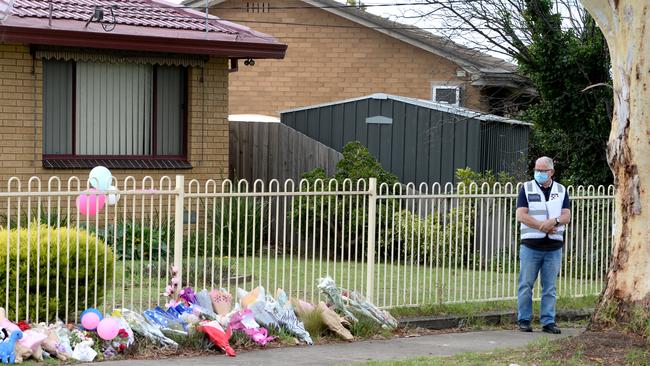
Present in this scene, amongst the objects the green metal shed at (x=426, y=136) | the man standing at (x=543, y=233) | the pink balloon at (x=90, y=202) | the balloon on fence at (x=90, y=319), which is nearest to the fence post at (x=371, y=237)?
the man standing at (x=543, y=233)

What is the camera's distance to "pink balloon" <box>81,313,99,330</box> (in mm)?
8852

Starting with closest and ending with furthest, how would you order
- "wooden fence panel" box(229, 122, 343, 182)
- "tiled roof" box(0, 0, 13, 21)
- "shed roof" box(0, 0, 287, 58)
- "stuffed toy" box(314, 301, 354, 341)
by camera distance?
"stuffed toy" box(314, 301, 354, 341), "tiled roof" box(0, 0, 13, 21), "shed roof" box(0, 0, 287, 58), "wooden fence panel" box(229, 122, 343, 182)

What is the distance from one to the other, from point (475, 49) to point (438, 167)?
322 cm

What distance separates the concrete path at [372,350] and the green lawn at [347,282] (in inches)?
31.5

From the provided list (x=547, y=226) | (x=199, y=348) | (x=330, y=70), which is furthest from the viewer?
(x=330, y=70)

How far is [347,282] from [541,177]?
2194 millimetres

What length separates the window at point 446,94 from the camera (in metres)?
22.9

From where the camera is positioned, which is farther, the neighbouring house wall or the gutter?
the neighbouring house wall

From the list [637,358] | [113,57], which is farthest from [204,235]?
[113,57]

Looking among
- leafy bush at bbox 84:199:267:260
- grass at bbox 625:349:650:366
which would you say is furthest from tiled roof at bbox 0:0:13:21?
grass at bbox 625:349:650:366

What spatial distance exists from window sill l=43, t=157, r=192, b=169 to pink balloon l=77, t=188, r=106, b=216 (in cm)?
522

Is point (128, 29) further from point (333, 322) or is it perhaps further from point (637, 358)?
point (637, 358)

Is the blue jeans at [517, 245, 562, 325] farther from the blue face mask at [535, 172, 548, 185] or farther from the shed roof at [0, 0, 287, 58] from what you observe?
the shed roof at [0, 0, 287, 58]

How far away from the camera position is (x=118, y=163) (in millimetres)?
15602
